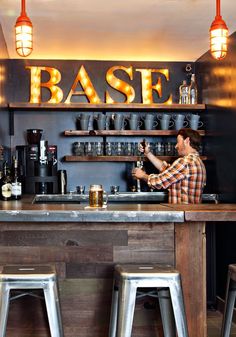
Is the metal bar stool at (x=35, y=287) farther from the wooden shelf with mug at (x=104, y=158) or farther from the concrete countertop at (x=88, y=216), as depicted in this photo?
the wooden shelf with mug at (x=104, y=158)

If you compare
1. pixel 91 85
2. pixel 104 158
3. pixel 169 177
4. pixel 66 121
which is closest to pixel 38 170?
pixel 104 158

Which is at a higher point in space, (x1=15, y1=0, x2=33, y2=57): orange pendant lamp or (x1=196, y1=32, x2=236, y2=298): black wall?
(x1=15, y1=0, x2=33, y2=57): orange pendant lamp

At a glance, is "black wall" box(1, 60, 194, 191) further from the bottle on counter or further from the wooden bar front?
the wooden bar front

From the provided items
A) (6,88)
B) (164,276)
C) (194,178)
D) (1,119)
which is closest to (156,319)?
(164,276)

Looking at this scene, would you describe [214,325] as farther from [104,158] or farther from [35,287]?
[35,287]

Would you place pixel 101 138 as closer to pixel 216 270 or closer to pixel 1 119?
pixel 1 119

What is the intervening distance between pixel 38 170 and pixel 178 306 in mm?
2845

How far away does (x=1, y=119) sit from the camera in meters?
4.88

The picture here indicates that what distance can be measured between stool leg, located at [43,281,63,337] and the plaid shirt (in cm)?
197

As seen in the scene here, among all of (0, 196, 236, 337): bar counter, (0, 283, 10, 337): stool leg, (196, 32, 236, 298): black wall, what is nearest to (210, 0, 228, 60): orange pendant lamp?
(0, 196, 236, 337): bar counter

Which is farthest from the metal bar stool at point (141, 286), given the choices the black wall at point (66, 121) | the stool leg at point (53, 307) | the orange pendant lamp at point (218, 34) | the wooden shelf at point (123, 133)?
the black wall at point (66, 121)

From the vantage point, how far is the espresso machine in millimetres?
5016

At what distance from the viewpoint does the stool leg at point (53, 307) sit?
240 cm

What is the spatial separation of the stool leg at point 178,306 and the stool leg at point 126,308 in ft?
0.60
